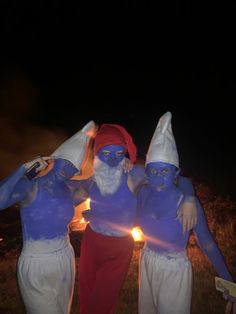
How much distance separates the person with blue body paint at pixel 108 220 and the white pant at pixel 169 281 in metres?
0.40

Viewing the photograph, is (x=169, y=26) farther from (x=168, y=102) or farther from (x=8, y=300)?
(x=8, y=300)

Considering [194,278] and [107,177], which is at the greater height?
[107,177]

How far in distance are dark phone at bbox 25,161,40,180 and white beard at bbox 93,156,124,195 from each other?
846mm

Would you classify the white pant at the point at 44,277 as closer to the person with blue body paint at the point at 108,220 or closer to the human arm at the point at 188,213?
the person with blue body paint at the point at 108,220

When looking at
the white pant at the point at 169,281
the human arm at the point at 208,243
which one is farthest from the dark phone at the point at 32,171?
the human arm at the point at 208,243

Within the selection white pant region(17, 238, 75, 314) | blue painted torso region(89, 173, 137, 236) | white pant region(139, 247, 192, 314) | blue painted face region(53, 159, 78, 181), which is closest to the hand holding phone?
blue painted face region(53, 159, 78, 181)

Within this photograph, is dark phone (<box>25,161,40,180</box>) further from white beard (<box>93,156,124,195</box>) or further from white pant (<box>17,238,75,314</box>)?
white beard (<box>93,156,124,195</box>)

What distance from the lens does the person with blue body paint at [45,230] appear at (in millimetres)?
3748

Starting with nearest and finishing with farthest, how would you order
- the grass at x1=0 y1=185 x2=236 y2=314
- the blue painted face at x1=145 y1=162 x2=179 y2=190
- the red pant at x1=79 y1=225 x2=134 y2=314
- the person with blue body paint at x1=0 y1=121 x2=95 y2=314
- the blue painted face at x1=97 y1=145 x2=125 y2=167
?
the person with blue body paint at x1=0 y1=121 x2=95 y2=314, the blue painted face at x1=145 y1=162 x2=179 y2=190, the red pant at x1=79 y1=225 x2=134 y2=314, the blue painted face at x1=97 y1=145 x2=125 y2=167, the grass at x1=0 y1=185 x2=236 y2=314

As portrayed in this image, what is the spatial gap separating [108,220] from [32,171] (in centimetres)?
113

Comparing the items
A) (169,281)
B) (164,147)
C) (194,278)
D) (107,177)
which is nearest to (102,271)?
(169,281)

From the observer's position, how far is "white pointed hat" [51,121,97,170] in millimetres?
4109

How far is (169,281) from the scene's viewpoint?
3.83m

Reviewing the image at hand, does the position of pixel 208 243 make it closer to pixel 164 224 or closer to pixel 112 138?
pixel 164 224
